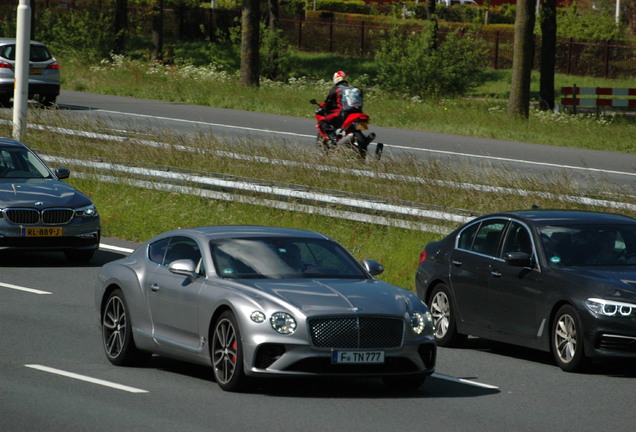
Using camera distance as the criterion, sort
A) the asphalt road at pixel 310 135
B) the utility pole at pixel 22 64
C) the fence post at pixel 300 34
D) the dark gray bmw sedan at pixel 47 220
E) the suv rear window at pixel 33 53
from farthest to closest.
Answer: the fence post at pixel 300 34
the suv rear window at pixel 33 53
the asphalt road at pixel 310 135
the utility pole at pixel 22 64
the dark gray bmw sedan at pixel 47 220

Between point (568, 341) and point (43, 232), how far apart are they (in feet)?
26.7

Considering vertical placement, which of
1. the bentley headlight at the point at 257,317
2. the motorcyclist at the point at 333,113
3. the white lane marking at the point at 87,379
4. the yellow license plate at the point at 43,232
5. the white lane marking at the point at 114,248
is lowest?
the white lane marking at the point at 114,248

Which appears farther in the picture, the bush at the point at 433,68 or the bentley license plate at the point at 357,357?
the bush at the point at 433,68

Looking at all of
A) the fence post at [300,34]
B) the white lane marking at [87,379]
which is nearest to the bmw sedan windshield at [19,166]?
the white lane marking at [87,379]

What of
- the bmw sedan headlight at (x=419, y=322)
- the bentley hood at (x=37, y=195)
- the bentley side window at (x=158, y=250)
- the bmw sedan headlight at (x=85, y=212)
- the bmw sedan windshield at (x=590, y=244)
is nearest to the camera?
the bmw sedan headlight at (x=419, y=322)

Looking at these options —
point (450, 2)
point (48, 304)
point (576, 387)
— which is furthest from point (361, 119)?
point (450, 2)

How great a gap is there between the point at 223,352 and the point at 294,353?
63 cm


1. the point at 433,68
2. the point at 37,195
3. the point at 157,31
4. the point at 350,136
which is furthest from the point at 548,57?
the point at 37,195

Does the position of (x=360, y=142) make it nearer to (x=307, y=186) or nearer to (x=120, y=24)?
(x=307, y=186)

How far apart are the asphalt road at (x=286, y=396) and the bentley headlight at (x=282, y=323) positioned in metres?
0.50

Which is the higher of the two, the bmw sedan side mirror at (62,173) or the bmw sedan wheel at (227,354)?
the bmw sedan side mirror at (62,173)

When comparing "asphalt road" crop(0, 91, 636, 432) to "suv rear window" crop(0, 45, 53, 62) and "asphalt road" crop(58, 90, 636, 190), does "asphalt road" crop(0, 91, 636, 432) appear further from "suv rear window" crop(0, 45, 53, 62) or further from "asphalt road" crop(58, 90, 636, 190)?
"suv rear window" crop(0, 45, 53, 62)

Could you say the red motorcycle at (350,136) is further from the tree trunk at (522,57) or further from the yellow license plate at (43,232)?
the tree trunk at (522,57)

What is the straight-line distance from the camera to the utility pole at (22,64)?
80.0ft
